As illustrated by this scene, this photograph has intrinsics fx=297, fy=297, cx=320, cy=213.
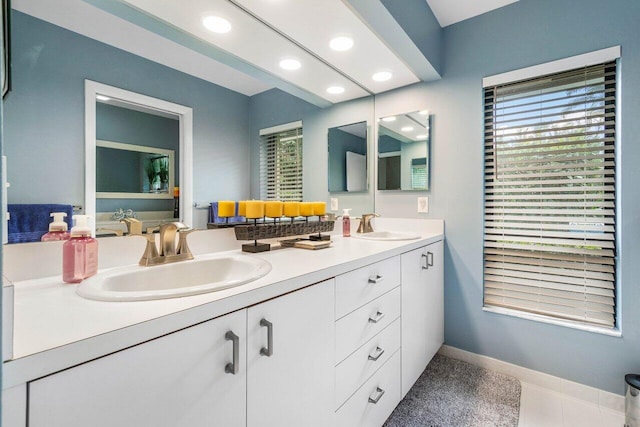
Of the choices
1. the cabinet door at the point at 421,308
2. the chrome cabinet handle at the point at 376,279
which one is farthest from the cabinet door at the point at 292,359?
the cabinet door at the point at 421,308

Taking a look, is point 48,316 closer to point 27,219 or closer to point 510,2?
point 27,219

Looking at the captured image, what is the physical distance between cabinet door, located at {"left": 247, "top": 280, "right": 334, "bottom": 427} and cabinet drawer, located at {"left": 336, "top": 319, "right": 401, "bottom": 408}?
0.07m

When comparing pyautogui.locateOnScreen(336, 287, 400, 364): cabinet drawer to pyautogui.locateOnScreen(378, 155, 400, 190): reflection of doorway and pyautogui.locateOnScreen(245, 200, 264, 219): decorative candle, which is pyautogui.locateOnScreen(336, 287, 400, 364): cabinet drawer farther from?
pyautogui.locateOnScreen(378, 155, 400, 190): reflection of doorway

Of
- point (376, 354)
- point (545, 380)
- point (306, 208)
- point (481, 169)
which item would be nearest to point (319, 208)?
point (306, 208)

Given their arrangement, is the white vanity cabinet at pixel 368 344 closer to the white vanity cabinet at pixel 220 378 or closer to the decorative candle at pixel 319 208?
the white vanity cabinet at pixel 220 378

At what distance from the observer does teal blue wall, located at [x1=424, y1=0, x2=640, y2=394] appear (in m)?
1.55

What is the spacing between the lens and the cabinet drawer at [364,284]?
108 centimetres

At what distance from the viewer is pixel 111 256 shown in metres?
1.01

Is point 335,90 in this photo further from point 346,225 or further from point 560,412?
point 560,412

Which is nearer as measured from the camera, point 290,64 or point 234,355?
point 234,355

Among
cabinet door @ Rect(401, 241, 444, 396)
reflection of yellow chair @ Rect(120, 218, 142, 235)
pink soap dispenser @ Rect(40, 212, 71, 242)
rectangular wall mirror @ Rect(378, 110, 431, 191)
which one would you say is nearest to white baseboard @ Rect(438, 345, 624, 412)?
cabinet door @ Rect(401, 241, 444, 396)

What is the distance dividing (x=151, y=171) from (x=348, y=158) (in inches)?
57.1

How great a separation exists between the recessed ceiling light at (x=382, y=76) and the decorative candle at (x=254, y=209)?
1311 millimetres

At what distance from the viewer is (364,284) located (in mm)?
1214
